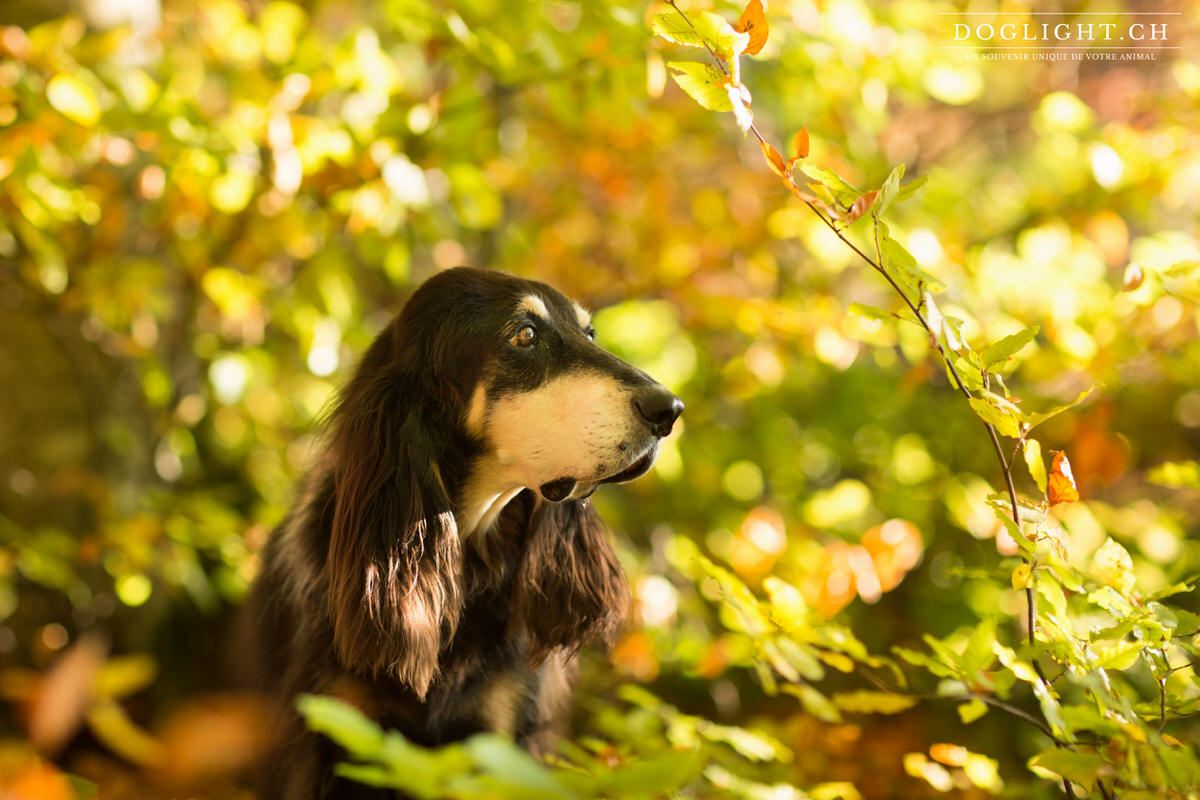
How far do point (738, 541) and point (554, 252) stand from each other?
158 centimetres

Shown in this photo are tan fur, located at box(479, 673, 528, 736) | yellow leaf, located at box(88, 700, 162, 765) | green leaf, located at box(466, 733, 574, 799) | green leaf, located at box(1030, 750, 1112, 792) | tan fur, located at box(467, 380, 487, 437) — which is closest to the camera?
green leaf, located at box(466, 733, 574, 799)

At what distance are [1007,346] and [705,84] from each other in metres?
0.62

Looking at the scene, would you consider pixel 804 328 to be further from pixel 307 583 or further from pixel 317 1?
pixel 317 1

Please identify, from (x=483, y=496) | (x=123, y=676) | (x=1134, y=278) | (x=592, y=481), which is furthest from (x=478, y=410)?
(x=123, y=676)

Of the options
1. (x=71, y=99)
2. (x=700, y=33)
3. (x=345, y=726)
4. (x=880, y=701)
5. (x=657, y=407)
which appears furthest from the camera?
(x=71, y=99)

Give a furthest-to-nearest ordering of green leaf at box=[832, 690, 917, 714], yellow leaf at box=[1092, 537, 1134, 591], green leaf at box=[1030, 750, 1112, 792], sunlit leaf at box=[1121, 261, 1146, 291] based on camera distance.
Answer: sunlit leaf at box=[1121, 261, 1146, 291] → green leaf at box=[832, 690, 917, 714] → yellow leaf at box=[1092, 537, 1134, 591] → green leaf at box=[1030, 750, 1112, 792]

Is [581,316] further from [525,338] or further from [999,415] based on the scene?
[999,415]

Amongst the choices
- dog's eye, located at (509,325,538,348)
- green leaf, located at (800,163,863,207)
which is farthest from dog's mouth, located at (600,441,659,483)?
green leaf, located at (800,163,863,207)

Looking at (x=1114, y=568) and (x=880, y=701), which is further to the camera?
(x=880, y=701)

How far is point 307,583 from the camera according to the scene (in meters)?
2.11

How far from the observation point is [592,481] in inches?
73.8

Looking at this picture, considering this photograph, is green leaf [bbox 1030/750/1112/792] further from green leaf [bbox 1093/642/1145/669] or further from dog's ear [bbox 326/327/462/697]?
dog's ear [bbox 326/327/462/697]

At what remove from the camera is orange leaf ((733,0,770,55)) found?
134 centimetres

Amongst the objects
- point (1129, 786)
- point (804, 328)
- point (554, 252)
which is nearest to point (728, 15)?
point (804, 328)
